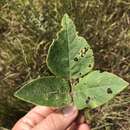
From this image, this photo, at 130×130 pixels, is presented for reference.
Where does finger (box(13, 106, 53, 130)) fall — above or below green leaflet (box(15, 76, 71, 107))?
below

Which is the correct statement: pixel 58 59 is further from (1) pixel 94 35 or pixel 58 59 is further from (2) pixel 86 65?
(1) pixel 94 35

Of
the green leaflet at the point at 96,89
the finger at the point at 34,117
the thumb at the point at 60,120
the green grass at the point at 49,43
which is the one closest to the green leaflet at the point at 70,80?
the green leaflet at the point at 96,89

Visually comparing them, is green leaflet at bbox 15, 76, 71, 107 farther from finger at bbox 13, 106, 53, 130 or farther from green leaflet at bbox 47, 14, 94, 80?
finger at bbox 13, 106, 53, 130

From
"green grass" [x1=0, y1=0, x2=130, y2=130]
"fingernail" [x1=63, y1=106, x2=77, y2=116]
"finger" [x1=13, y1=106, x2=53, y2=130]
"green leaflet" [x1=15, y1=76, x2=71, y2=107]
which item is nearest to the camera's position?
"green leaflet" [x1=15, y1=76, x2=71, y2=107]

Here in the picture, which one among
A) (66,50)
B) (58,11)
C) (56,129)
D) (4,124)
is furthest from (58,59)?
(4,124)

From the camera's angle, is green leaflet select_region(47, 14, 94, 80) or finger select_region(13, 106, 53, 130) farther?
finger select_region(13, 106, 53, 130)

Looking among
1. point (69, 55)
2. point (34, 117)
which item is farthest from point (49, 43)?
point (69, 55)

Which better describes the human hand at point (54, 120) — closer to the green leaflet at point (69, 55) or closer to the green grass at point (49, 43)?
the green leaflet at point (69, 55)

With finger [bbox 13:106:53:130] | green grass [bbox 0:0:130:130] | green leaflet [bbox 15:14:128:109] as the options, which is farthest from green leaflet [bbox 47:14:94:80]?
green grass [bbox 0:0:130:130]
